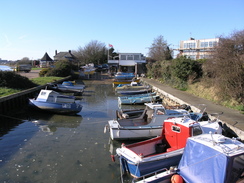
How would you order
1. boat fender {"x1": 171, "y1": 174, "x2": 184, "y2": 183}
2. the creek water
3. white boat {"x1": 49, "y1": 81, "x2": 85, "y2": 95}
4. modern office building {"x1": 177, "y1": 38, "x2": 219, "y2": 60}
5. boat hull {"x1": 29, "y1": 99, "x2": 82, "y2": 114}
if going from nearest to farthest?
boat fender {"x1": 171, "y1": 174, "x2": 184, "y2": 183} → the creek water → boat hull {"x1": 29, "y1": 99, "x2": 82, "y2": 114} → white boat {"x1": 49, "y1": 81, "x2": 85, "y2": 95} → modern office building {"x1": 177, "y1": 38, "x2": 219, "y2": 60}

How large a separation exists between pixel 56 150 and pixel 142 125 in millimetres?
4968

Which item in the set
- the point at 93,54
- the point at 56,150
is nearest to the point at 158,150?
the point at 56,150

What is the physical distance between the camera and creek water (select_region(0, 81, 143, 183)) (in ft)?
26.6

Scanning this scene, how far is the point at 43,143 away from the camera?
11.4 m

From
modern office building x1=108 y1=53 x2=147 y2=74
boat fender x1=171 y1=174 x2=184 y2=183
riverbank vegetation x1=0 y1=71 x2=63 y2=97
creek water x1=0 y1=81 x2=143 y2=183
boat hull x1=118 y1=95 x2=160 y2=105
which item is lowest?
creek water x1=0 y1=81 x2=143 y2=183

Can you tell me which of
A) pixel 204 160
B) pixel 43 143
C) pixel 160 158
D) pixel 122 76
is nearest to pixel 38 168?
pixel 43 143

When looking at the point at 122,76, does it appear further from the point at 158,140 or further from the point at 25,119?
the point at 158,140

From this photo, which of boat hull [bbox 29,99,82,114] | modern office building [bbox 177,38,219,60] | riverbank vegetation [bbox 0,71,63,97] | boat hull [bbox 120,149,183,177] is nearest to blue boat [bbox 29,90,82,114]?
boat hull [bbox 29,99,82,114]

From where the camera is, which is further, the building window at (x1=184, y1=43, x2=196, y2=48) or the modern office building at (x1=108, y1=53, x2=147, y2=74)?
the building window at (x1=184, y1=43, x2=196, y2=48)

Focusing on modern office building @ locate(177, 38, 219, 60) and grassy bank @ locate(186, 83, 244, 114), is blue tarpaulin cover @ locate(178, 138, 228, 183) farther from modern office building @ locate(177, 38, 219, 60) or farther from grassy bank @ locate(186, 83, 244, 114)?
modern office building @ locate(177, 38, 219, 60)

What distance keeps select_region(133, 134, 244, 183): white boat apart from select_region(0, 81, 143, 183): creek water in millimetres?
2580

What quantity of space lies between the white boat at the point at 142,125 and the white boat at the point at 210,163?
4.87 m

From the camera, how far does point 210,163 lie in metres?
6.05

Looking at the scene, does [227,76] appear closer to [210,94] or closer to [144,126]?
[210,94]
